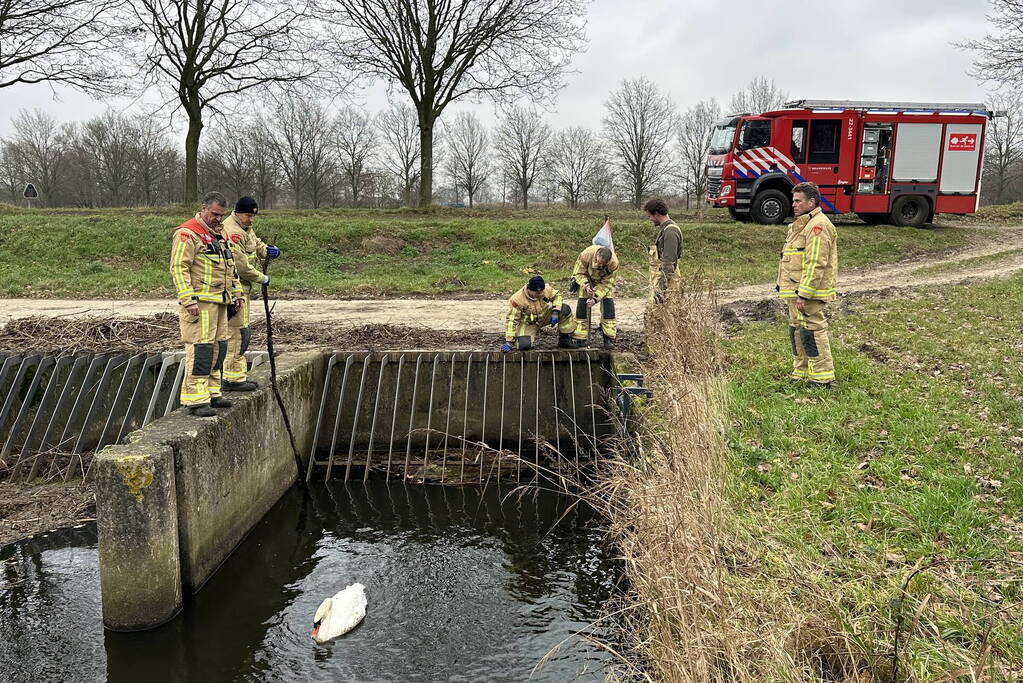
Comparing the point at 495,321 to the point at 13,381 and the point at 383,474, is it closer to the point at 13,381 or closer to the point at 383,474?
the point at 383,474

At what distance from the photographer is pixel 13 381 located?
8516mm

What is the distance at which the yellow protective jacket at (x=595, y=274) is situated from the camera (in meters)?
8.78

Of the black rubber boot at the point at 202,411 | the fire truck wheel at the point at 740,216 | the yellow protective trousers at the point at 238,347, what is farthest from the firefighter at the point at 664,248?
the fire truck wheel at the point at 740,216

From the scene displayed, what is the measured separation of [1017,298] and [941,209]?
32.7 feet

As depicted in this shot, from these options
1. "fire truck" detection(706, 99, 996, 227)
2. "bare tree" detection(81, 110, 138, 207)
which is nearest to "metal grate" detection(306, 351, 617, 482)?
"fire truck" detection(706, 99, 996, 227)

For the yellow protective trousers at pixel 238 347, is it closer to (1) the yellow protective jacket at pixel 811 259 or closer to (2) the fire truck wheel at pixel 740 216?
(1) the yellow protective jacket at pixel 811 259

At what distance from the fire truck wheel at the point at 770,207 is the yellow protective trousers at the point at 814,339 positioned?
1291 centimetres

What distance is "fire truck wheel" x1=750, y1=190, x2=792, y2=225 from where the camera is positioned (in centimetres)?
1914

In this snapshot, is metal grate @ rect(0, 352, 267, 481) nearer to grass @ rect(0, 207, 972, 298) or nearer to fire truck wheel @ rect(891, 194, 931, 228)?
grass @ rect(0, 207, 972, 298)

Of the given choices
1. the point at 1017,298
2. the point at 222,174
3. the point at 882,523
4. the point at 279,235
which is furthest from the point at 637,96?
the point at 882,523

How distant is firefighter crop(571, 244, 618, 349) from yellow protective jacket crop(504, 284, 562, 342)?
0.96 feet

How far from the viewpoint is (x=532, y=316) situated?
8.88 meters

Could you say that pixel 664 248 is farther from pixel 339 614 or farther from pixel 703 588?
pixel 703 588

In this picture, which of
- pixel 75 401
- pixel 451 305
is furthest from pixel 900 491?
pixel 451 305
